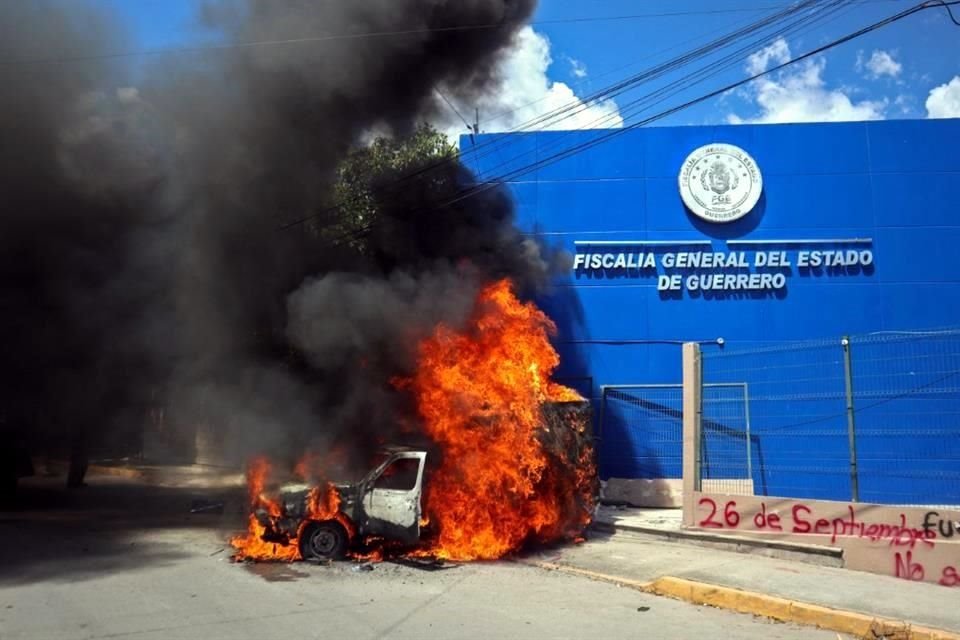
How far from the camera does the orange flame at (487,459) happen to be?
9273mm

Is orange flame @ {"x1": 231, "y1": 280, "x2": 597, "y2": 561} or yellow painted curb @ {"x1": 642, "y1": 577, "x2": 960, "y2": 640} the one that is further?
orange flame @ {"x1": 231, "y1": 280, "x2": 597, "y2": 561}

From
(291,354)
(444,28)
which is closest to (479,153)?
A: (444,28)

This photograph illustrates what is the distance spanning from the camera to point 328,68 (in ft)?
38.5

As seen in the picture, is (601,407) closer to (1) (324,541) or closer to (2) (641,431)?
(2) (641,431)

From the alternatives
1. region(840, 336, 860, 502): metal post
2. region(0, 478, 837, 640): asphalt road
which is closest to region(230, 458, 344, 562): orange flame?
region(0, 478, 837, 640): asphalt road

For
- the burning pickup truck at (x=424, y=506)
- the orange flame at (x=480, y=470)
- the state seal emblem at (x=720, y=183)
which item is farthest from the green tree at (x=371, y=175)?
Result: the burning pickup truck at (x=424, y=506)

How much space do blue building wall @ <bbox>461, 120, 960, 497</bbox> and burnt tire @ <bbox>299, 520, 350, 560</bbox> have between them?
22.9 ft

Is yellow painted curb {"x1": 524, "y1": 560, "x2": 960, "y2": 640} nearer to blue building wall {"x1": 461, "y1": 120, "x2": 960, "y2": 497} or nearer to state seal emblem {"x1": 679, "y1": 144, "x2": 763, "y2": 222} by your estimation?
blue building wall {"x1": 461, "y1": 120, "x2": 960, "y2": 497}

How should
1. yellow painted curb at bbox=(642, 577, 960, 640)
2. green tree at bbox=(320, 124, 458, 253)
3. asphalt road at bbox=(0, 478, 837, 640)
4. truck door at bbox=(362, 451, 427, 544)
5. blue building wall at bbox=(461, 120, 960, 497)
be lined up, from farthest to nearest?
blue building wall at bbox=(461, 120, 960, 497)
green tree at bbox=(320, 124, 458, 253)
truck door at bbox=(362, 451, 427, 544)
asphalt road at bbox=(0, 478, 837, 640)
yellow painted curb at bbox=(642, 577, 960, 640)

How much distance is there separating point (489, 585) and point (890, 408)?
5770 mm

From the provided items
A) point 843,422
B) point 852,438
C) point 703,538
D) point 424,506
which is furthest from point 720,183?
point 424,506

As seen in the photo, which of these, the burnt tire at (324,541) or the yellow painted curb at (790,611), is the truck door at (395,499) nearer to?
the burnt tire at (324,541)

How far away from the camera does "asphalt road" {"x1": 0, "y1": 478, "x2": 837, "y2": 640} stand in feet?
19.6

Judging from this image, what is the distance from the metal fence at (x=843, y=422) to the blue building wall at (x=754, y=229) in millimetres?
2717
